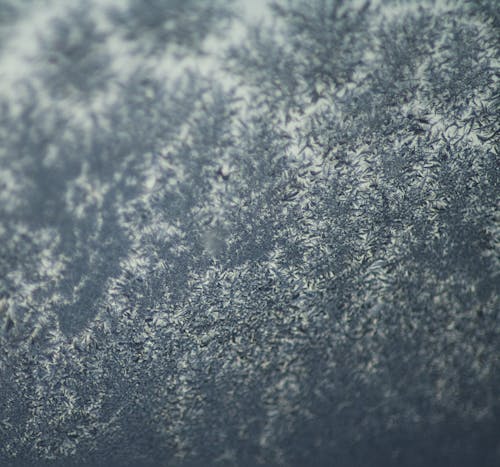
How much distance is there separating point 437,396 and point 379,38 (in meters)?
2.20

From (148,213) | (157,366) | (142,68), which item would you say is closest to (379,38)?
(142,68)

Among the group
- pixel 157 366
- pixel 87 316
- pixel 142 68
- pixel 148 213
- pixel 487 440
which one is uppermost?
pixel 142 68

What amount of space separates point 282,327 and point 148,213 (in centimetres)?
114

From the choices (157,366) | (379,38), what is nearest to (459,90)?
(379,38)

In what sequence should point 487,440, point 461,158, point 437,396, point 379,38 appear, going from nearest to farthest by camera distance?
1. point 487,440
2. point 437,396
3. point 461,158
4. point 379,38

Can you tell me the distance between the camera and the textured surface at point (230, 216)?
195 cm

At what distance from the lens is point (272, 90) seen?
2.23 metres

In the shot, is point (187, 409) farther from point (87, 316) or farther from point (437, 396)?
point (437, 396)

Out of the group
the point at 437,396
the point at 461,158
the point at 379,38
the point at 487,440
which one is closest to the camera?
the point at 487,440

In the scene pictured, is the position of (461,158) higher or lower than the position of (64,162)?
lower

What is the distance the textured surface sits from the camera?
6.40 feet

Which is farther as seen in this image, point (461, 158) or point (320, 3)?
point (320, 3)

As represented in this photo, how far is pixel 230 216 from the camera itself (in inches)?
85.6

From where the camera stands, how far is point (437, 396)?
1.77m
